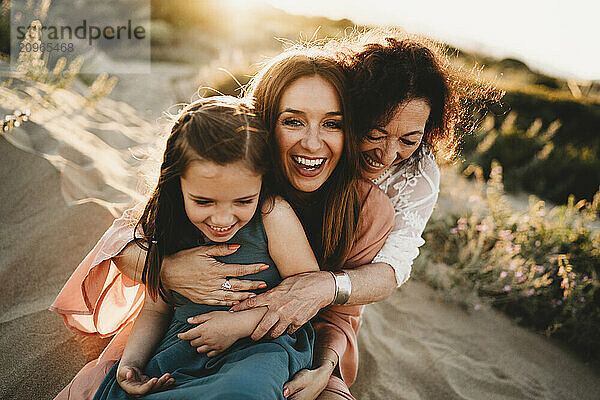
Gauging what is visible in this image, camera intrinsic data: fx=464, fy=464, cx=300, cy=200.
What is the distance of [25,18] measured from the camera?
7.28 meters

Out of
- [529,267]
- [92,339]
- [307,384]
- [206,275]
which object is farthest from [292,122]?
[529,267]

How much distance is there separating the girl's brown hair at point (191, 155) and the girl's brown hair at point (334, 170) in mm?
126

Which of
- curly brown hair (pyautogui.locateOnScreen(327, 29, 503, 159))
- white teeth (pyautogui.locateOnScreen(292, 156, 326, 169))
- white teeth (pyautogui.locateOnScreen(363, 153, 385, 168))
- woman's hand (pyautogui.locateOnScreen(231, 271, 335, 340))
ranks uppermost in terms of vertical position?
curly brown hair (pyautogui.locateOnScreen(327, 29, 503, 159))

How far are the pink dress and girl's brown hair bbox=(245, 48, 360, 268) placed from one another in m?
0.10

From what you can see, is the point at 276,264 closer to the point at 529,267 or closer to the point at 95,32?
the point at 529,267

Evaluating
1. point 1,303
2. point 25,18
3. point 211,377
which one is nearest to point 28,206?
point 1,303

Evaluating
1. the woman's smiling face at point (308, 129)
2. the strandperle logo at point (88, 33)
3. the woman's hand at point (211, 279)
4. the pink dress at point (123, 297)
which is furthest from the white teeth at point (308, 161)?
the strandperle logo at point (88, 33)

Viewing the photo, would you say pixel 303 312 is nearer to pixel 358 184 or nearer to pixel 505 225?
pixel 358 184

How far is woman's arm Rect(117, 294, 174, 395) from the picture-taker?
1.76 metres

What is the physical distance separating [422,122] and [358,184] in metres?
0.47

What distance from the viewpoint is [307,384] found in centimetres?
187

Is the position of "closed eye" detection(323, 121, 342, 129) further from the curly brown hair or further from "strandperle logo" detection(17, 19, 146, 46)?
"strandperle logo" detection(17, 19, 146, 46)

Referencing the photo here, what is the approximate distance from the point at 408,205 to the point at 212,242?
112cm

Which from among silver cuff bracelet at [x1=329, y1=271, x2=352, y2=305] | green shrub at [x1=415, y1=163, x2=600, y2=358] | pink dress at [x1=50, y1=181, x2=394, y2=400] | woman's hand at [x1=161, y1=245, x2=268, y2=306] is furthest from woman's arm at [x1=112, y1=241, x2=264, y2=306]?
green shrub at [x1=415, y1=163, x2=600, y2=358]
